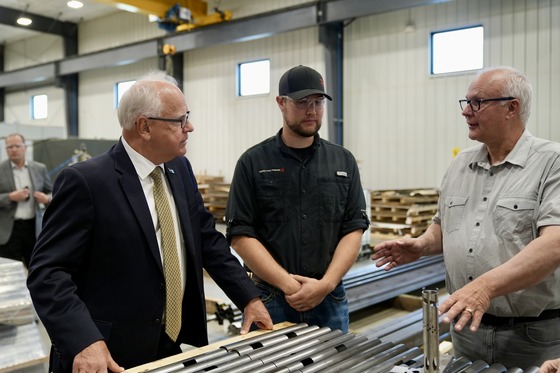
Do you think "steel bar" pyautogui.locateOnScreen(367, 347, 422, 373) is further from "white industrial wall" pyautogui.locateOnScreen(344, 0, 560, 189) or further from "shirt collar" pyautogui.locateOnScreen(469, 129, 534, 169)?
"white industrial wall" pyautogui.locateOnScreen(344, 0, 560, 189)

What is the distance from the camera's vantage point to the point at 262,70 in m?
11.5

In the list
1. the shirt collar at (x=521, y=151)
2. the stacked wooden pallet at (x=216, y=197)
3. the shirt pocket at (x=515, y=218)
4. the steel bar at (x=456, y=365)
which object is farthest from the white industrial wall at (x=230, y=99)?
the steel bar at (x=456, y=365)

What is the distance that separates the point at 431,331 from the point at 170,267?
3.27ft

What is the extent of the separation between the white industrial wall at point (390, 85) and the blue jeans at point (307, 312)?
6.66 meters

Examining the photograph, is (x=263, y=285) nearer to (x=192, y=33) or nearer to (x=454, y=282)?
(x=454, y=282)

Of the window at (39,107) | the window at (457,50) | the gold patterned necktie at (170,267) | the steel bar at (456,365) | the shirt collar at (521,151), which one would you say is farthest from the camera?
the window at (39,107)

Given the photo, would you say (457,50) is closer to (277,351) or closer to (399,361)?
(399,361)

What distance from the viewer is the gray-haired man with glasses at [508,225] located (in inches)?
79.0

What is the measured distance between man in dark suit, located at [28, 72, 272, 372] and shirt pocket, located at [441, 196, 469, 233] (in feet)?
2.96

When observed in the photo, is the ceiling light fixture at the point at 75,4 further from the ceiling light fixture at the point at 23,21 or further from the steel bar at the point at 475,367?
the steel bar at the point at 475,367

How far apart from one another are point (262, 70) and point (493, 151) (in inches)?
379

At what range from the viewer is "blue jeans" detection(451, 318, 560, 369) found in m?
2.12

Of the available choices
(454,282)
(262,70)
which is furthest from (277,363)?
(262,70)

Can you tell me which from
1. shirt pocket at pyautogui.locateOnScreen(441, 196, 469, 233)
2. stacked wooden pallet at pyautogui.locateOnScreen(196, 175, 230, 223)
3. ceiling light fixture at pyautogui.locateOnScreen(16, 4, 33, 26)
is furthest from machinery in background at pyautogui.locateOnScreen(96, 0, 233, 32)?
shirt pocket at pyautogui.locateOnScreen(441, 196, 469, 233)
